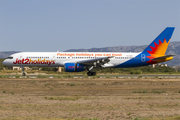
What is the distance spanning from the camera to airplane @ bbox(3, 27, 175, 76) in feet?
120

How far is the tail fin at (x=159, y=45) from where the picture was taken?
131 feet

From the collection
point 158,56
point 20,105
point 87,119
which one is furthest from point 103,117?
point 158,56

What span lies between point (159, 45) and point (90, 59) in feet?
33.8

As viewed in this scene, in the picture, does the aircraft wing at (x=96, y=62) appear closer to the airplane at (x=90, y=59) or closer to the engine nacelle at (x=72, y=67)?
the airplane at (x=90, y=59)

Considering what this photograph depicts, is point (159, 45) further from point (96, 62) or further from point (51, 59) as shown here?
point (51, 59)

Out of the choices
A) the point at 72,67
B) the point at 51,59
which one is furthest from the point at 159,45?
the point at 51,59

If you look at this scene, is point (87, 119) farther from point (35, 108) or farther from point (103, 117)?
point (35, 108)

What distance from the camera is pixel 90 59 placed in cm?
3859

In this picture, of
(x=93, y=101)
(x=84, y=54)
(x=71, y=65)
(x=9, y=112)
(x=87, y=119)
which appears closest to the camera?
(x=87, y=119)

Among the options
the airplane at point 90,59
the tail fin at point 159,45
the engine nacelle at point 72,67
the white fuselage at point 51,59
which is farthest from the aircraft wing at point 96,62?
the tail fin at point 159,45

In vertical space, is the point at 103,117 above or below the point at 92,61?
below

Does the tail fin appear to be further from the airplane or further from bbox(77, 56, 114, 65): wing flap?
bbox(77, 56, 114, 65): wing flap

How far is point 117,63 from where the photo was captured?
3884 cm

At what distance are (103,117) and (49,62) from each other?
27.0 metres
